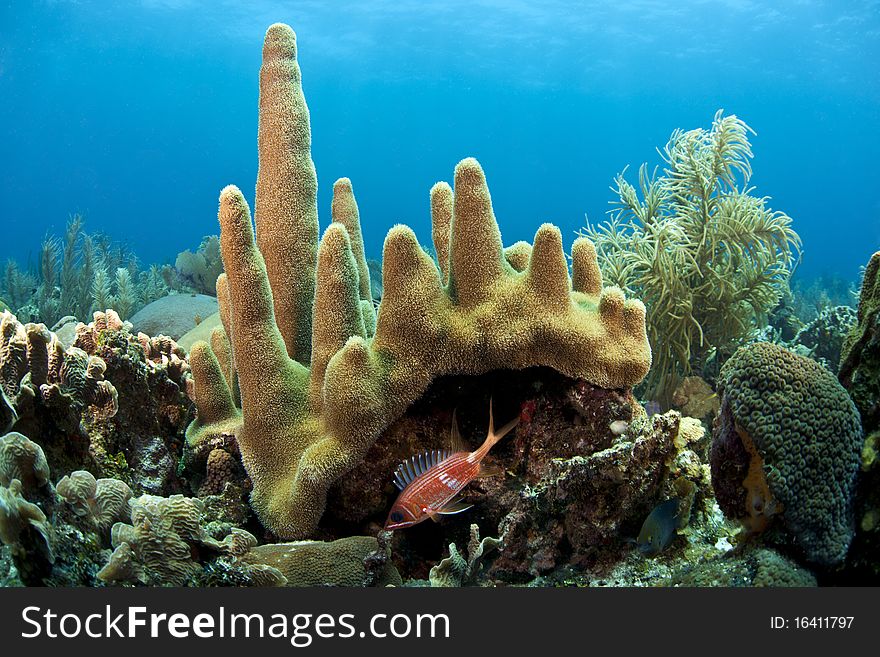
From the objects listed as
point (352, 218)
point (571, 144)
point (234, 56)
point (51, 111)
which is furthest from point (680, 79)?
point (51, 111)

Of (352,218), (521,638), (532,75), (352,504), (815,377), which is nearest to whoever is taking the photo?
(521,638)

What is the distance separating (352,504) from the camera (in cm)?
244

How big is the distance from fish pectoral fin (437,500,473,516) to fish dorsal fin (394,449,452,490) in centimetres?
17

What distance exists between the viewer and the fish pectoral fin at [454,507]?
2168 mm

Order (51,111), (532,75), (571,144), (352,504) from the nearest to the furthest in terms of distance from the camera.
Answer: (352,504)
(532,75)
(51,111)
(571,144)

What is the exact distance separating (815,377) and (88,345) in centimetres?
306

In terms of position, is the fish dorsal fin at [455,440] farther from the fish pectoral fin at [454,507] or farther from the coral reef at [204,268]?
the coral reef at [204,268]

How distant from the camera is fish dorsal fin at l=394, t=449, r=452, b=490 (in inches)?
82.4

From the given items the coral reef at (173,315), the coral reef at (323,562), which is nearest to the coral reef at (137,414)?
the coral reef at (323,562)

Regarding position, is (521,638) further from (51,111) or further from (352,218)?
(51,111)

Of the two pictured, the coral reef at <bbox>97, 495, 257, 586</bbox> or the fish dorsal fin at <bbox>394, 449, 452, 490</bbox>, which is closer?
the coral reef at <bbox>97, 495, 257, 586</bbox>

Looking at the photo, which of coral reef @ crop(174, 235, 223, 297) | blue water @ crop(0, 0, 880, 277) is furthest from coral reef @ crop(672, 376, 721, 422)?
blue water @ crop(0, 0, 880, 277)

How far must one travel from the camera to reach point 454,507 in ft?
7.53

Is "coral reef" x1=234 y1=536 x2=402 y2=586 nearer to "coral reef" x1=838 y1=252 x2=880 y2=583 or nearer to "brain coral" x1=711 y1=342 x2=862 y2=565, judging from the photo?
"brain coral" x1=711 y1=342 x2=862 y2=565
